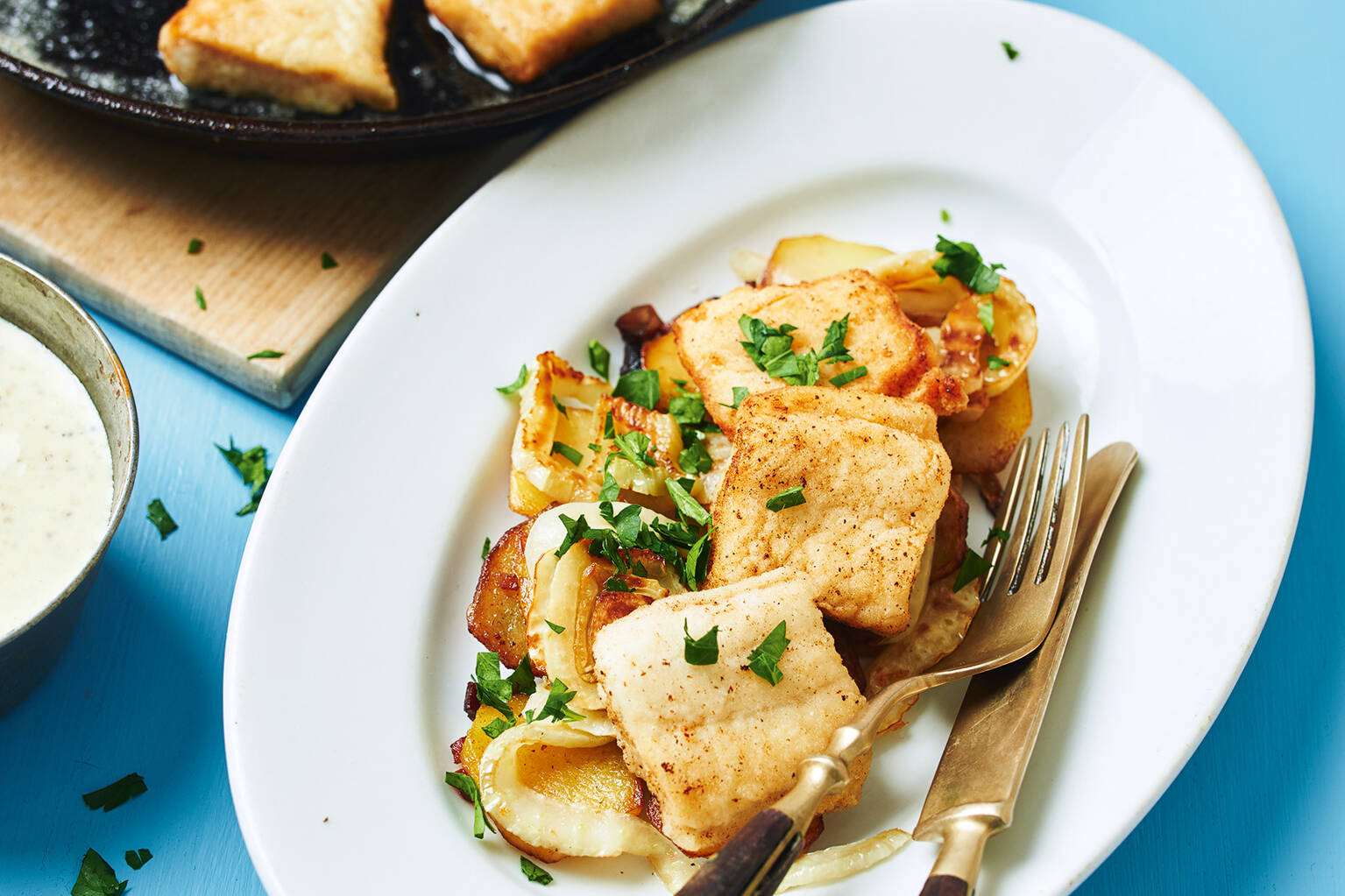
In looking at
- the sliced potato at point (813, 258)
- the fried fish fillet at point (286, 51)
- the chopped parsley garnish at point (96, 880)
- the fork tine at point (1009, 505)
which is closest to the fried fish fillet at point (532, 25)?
the fried fish fillet at point (286, 51)

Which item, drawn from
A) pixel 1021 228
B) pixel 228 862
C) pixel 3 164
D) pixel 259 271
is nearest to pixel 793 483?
pixel 1021 228

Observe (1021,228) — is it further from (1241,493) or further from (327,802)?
(327,802)

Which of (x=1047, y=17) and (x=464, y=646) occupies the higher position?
(x=1047, y=17)

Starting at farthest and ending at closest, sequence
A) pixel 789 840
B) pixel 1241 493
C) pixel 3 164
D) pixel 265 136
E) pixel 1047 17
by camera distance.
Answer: pixel 3 164 < pixel 1047 17 < pixel 265 136 < pixel 1241 493 < pixel 789 840

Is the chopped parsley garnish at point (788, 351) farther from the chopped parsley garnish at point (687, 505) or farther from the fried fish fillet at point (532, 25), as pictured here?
the fried fish fillet at point (532, 25)

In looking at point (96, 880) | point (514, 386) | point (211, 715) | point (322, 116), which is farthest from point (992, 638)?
point (322, 116)

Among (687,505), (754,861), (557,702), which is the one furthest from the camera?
(687,505)

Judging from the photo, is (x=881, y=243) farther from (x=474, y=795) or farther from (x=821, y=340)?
(x=474, y=795)
